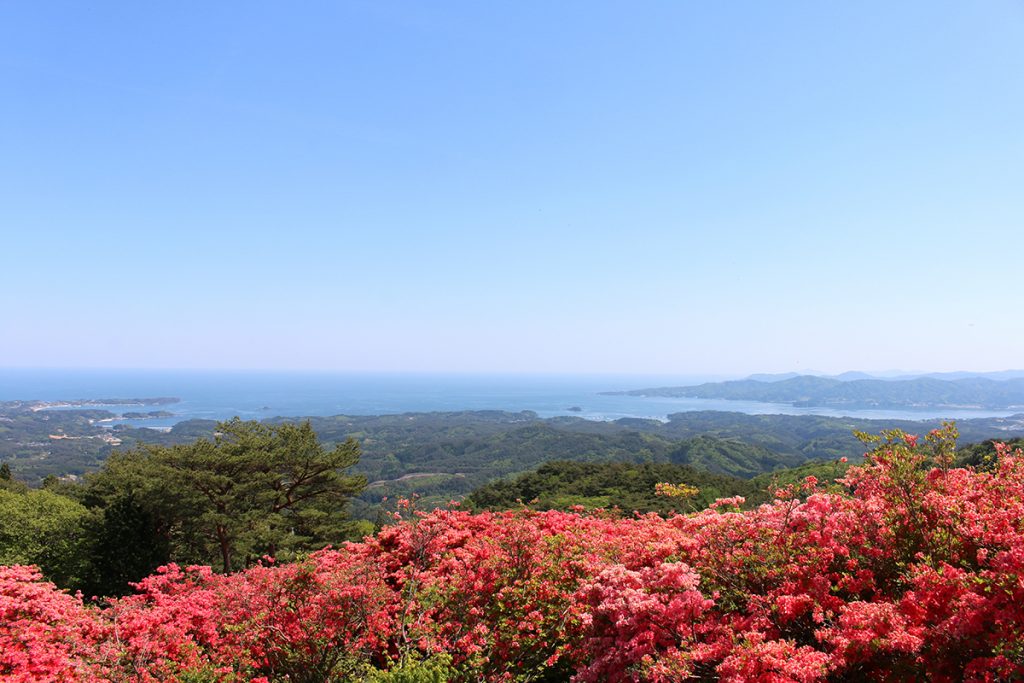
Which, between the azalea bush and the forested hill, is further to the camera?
the forested hill

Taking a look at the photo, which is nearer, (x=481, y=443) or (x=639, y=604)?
(x=639, y=604)

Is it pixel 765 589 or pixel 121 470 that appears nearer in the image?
pixel 765 589

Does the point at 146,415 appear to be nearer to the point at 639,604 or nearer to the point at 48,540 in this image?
the point at 48,540

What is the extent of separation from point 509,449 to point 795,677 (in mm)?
114434

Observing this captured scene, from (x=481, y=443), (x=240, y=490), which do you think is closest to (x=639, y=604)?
(x=240, y=490)

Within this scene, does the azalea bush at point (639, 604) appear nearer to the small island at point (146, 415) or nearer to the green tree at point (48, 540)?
the green tree at point (48, 540)

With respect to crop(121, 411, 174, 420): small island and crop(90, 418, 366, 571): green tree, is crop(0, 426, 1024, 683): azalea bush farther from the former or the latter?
crop(121, 411, 174, 420): small island

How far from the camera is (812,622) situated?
179 inches

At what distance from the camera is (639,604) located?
4.82m

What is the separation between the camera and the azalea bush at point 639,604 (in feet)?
12.0

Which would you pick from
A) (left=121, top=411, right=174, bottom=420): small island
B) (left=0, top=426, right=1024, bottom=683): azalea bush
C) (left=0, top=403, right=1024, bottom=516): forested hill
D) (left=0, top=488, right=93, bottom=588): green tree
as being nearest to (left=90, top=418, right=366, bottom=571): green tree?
(left=0, top=488, right=93, bottom=588): green tree

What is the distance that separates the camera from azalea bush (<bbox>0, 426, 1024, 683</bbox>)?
12.0 ft

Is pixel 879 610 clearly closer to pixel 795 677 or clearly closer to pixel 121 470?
pixel 795 677

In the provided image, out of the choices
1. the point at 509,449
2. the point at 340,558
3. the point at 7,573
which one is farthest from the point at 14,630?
the point at 509,449
